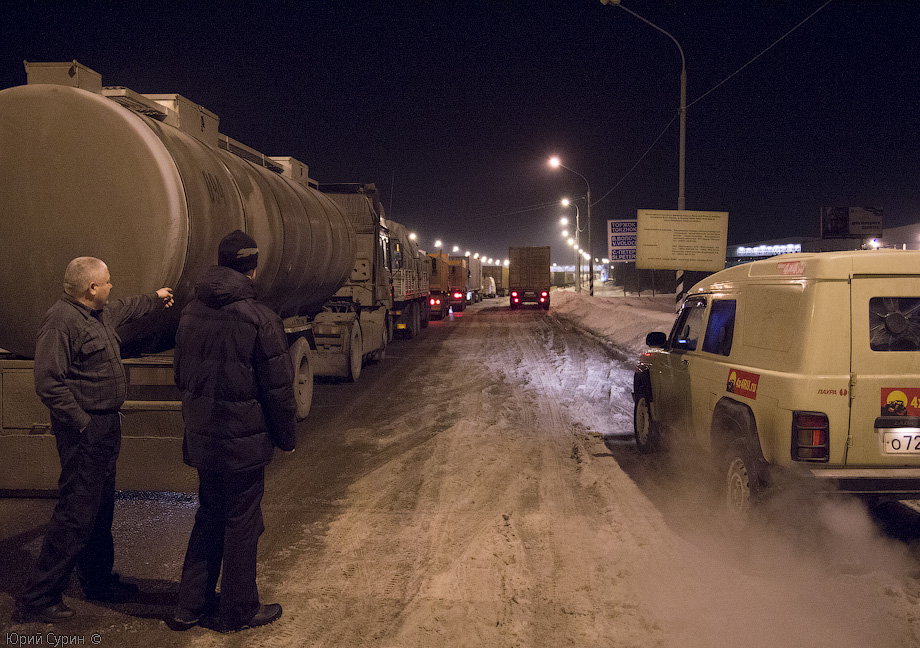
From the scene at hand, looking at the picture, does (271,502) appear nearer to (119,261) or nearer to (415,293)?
(119,261)

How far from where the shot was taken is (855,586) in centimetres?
380

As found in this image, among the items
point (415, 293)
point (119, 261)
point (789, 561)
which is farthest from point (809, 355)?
point (415, 293)

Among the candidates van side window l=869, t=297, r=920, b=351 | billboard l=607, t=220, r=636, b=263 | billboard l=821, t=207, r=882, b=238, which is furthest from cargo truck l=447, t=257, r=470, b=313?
van side window l=869, t=297, r=920, b=351

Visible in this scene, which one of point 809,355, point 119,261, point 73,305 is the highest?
point 119,261

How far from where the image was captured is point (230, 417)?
3240 millimetres

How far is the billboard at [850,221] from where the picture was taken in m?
16.6

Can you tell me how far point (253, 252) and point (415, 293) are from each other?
1829 cm

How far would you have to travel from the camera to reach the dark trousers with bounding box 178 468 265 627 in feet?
10.8

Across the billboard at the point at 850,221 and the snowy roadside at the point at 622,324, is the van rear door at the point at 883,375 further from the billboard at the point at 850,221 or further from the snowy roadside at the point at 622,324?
the billboard at the point at 850,221

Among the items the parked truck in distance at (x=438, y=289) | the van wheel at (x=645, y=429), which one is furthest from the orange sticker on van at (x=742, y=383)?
the parked truck in distance at (x=438, y=289)

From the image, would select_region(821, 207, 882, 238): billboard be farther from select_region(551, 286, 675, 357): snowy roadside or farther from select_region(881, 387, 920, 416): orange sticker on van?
select_region(881, 387, 920, 416): orange sticker on van

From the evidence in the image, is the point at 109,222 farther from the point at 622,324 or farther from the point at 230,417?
the point at 622,324

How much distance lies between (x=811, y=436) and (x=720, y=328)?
1.44 meters

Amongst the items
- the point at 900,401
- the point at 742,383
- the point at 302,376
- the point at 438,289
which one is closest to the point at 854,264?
the point at 900,401
